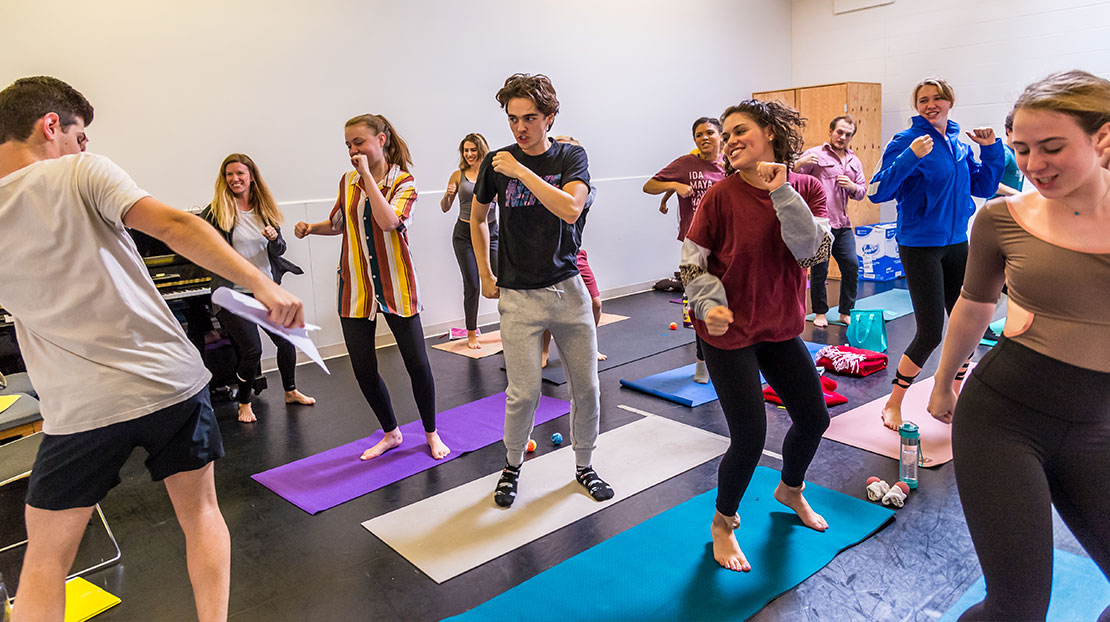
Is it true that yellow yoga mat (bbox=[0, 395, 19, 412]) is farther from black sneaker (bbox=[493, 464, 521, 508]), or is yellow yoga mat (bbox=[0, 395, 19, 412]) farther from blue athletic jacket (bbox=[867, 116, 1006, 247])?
blue athletic jacket (bbox=[867, 116, 1006, 247])

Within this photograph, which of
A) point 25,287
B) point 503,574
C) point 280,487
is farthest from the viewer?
point 280,487

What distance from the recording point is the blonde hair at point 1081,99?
51.5 inches

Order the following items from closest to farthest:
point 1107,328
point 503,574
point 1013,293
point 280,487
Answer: point 1107,328, point 1013,293, point 503,574, point 280,487

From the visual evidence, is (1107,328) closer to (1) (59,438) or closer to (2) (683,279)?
(2) (683,279)

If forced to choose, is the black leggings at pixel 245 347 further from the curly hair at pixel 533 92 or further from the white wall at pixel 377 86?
the curly hair at pixel 533 92

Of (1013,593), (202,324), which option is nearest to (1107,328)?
(1013,593)

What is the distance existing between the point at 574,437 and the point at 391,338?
11.1ft

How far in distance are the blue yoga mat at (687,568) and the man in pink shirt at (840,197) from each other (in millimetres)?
3245

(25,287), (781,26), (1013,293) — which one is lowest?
(1013,293)

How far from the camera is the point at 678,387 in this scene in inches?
169

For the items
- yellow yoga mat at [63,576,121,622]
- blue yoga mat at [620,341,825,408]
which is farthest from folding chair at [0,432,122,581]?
blue yoga mat at [620,341,825,408]

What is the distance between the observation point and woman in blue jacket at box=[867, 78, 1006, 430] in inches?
125

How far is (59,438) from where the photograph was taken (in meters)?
1.58

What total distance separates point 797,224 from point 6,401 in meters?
3.11
